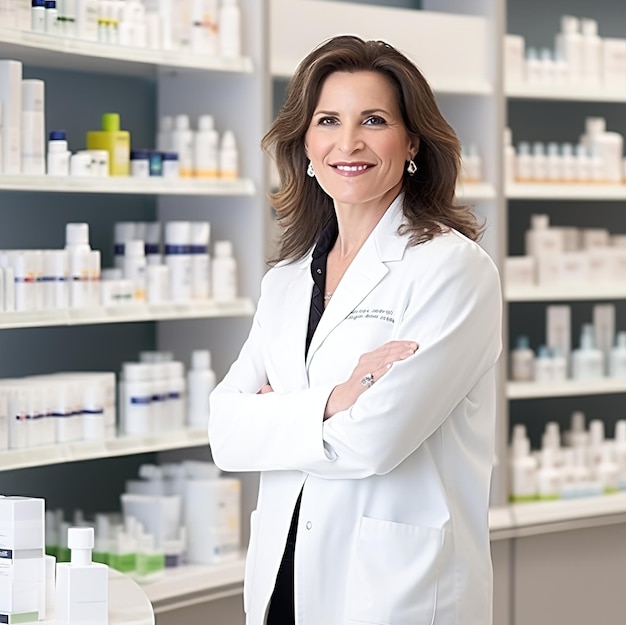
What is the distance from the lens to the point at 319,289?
232 cm

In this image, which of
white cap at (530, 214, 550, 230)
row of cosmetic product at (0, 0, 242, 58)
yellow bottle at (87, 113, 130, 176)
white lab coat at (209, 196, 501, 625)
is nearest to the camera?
white lab coat at (209, 196, 501, 625)

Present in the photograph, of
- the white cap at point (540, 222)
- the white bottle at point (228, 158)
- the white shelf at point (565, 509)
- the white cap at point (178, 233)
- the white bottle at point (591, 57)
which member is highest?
the white bottle at point (591, 57)

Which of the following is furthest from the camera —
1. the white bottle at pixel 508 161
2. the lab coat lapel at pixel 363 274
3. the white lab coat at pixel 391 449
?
the white bottle at pixel 508 161

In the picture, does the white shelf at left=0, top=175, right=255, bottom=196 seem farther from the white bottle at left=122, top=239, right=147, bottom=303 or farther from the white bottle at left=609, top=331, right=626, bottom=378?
the white bottle at left=609, top=331, right=626, bottom=378

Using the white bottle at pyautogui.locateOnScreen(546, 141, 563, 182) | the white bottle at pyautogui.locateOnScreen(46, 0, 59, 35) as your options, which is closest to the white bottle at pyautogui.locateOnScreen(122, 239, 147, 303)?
the white bottle at pyautogui.locateOnScreen(46, 0, 59, 35)

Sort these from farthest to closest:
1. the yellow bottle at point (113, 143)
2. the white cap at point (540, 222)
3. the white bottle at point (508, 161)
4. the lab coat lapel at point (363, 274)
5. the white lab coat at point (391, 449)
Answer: the white cap at point (540, 222)
the white bottle at point (508, 161)
the yellow bottle at point (113, 143)
the lab coat lapel at point (363, 274)
the white lab coat at point (391, 449)

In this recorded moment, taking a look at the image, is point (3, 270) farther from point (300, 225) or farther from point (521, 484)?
point (521, 484)

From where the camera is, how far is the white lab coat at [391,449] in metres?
2.04

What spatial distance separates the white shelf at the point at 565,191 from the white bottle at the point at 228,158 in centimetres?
101

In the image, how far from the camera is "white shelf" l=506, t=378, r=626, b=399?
4.17m

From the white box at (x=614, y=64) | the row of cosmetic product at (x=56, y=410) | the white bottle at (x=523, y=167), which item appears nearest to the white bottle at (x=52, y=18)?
the row of cosmetic product at (x=56, y=410)

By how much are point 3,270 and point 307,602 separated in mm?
1295

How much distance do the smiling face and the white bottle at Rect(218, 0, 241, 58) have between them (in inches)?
53.4

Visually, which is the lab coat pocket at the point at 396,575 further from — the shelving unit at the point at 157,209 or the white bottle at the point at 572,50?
the white bottle at the point at 572,50
